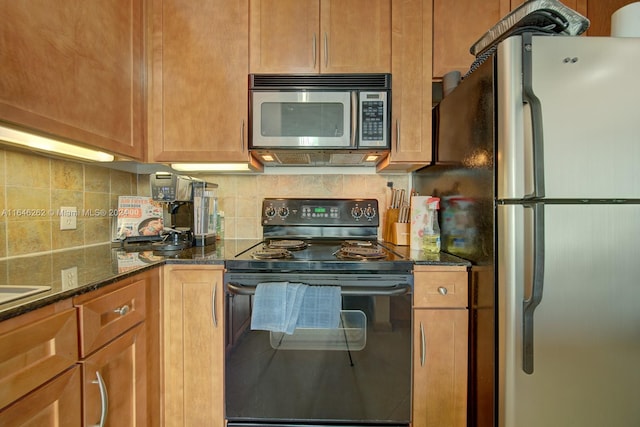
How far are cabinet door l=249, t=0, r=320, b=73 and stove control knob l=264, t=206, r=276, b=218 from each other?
2.43 ft

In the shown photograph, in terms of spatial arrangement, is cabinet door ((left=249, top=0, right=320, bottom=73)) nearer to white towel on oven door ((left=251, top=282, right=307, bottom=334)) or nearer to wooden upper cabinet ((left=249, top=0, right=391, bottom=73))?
wooden upper cabinet ((left=249, top=0, right=391, bottom=73))

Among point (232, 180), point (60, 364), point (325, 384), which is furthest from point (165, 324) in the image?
point (232, 180)

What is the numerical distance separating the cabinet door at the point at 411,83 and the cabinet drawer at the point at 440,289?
58 centimetres

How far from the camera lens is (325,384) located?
1094 millimetres

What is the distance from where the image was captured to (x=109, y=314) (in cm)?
84

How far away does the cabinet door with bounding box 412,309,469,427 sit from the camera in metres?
1.09

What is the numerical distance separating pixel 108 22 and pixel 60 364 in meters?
1.26

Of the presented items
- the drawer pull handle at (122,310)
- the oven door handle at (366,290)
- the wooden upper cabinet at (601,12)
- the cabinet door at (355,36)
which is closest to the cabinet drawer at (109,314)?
the drawer pull handle at (122,310)

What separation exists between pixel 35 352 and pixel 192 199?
2.94 feet

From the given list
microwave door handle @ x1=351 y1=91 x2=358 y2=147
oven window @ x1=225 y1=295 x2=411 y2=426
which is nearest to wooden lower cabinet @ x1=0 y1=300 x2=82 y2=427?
oven window @ x1=225 y1=295 x2=411 y2=426

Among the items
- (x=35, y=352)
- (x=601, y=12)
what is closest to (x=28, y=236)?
(x=35, y=352)

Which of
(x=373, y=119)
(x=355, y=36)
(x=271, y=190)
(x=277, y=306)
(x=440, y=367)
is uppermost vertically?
(x=355, y=36)

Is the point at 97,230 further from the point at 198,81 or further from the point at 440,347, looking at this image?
the point at 440,347

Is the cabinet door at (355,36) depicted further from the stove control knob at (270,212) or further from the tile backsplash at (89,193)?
the stove control knob at (270,212)
